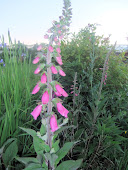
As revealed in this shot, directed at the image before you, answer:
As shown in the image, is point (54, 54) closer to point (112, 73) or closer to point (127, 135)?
point (127, 135)

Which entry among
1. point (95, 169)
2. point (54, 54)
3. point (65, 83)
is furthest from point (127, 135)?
point (54, 54)

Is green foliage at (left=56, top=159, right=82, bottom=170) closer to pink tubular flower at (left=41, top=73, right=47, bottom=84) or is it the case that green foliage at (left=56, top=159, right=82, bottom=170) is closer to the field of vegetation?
the field of vegetation

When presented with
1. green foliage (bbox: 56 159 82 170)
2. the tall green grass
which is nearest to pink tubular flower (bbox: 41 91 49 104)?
green foliage (bbox: 56 159 82 170)

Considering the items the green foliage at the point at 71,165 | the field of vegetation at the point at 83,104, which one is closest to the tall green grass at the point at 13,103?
the field of vegetation at the point at 83,104

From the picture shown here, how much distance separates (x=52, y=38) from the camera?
3.79 ft

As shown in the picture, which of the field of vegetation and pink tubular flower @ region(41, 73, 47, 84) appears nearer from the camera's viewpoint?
pink tubular flower @ region(41, 73, 47, 84)

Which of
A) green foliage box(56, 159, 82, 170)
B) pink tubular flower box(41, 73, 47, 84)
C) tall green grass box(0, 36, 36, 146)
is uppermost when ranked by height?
pink tubular flower box(41, 73, 47, 84)

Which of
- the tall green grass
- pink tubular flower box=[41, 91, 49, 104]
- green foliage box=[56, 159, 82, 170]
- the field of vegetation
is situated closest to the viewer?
pink tubular flower box=[41, 91, 49, 104]

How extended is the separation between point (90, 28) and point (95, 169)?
2936 mm

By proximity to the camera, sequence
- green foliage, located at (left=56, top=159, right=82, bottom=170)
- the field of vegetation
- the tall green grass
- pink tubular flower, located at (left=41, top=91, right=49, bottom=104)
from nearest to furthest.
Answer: pink tubular flower, located at (left=41, top=91, right=49, bottom=104)
green foliage, located at (left=56, top=159, right=82, bottom=170)
the field of vegetation
the tall green grass

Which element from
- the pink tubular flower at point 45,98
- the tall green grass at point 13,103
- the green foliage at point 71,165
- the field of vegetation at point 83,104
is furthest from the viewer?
the tall green grass at point 13,103

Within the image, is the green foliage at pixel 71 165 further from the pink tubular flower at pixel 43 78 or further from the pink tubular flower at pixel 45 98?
the pink tubular flower at pixel 43 78

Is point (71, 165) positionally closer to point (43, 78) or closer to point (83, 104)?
point (43, 78)

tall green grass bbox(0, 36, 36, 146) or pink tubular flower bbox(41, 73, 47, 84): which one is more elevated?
pink tubular flower bbox(41, 73, 47, 84)
